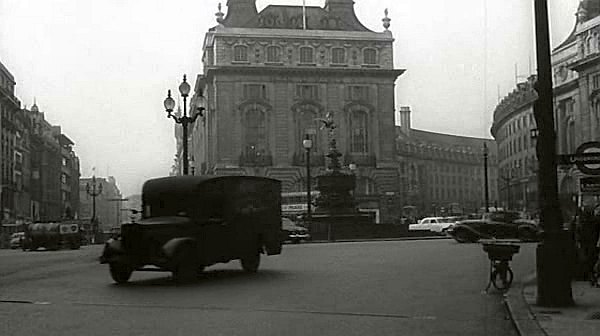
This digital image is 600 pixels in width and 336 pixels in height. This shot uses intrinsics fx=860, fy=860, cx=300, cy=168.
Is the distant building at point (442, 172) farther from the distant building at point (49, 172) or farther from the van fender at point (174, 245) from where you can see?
the van fender at point (174, 245)

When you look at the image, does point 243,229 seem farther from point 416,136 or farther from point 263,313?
point 416,136

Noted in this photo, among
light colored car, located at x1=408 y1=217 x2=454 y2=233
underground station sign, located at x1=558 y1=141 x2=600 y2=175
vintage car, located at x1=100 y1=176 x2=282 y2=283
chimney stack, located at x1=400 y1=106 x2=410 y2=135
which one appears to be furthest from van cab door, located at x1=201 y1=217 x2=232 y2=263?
chimney stack, located at x1=400 y1=106 x2=410 y2=135

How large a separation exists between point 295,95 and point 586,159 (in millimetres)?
94665

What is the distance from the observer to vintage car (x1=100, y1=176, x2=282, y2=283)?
17281 millimetres

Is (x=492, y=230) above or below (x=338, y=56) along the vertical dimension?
below

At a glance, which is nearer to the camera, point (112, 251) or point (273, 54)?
point (112, 251)

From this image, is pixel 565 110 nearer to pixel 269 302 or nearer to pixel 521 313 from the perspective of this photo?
pixel 269 302

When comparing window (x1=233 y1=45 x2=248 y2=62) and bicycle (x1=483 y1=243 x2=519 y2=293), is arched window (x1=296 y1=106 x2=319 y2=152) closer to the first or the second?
window (x1=233 y1=45 x2=248 y2=62)

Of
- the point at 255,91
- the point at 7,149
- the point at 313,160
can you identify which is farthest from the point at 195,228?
the point at 313,160

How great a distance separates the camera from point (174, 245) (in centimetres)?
1683

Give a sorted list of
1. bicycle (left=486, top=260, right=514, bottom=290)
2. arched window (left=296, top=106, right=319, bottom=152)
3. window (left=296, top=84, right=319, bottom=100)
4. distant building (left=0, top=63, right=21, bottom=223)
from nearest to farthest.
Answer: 1. bicycle (left=486, top=260, right=514, bottom=290)
2. distant building (left=0, top=63, right=21, bottom=223)
3. window (left=296, top=84, right=319, bottom=100)
4. arched window (left=296, top=106, right=319, bottom=152)

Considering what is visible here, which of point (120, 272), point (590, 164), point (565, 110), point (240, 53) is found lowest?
point (120, 272)

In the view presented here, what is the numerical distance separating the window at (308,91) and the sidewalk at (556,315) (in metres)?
92.7

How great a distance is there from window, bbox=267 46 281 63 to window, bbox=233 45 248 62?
294 cm
